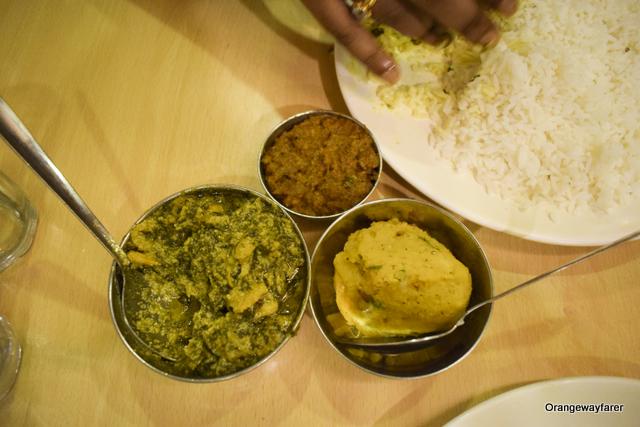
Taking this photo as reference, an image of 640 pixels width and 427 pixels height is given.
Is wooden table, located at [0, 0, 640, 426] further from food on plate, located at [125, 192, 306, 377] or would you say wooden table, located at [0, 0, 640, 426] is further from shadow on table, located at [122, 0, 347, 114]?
food on plate, located at [125, 192, 306, 377]

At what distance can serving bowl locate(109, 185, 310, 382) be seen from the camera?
835 mm

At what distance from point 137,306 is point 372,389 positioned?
0.56 m

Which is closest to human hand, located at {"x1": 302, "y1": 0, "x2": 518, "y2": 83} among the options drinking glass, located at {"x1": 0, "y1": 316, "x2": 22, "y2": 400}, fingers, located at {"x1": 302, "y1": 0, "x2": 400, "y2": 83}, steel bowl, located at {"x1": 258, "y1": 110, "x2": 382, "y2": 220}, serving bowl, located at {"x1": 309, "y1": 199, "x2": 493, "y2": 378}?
fingers, located at {"x1": 302, "y1": 0, "x2": 400, "y2": 83}

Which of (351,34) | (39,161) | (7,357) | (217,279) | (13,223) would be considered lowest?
(7,357)

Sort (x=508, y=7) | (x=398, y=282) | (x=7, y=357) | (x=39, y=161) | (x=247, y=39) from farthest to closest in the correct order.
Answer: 1. (x=247, y=39)
2. (x=508, y=7)
3. (x=7, y=357)
4. (x=398, y=282)
5. (x=39, y=161)

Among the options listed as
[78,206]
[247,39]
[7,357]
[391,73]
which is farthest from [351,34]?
[7,357]

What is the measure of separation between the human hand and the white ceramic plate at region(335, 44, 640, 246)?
82 mm

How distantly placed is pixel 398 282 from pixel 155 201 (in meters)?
0.70

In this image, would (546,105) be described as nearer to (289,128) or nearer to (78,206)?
(289,128)

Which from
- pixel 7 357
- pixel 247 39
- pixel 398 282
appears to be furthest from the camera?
pixel 247 39

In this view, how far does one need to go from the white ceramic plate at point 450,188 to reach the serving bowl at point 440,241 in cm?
10

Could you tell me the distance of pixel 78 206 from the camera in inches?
30.3

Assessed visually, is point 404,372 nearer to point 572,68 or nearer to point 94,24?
point 572,68

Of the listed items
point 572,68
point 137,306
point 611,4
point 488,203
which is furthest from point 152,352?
point 611,4
